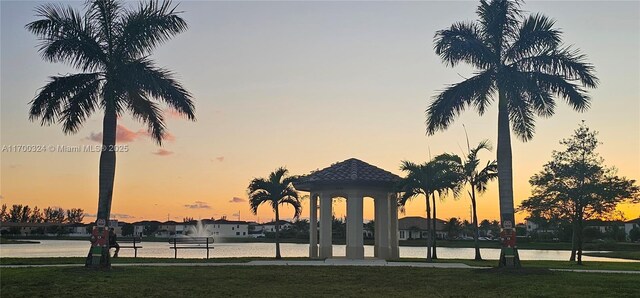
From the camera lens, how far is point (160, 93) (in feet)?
80.5

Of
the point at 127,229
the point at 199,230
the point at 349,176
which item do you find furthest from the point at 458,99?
the point at 127,229

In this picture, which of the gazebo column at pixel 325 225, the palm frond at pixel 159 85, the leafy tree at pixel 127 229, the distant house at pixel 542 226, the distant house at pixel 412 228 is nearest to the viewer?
the palm frond at pixel 159 85

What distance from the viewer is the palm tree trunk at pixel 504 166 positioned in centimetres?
2452

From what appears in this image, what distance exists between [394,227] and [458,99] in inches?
512

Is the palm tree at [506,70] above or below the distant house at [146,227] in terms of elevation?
above

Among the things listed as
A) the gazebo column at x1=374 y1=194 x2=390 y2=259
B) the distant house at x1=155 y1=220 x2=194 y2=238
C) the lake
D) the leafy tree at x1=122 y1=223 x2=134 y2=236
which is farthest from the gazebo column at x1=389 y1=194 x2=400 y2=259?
the distant house at x1=155 y1=220 x2=194 y2=238

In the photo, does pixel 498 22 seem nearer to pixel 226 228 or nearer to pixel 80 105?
pixel 80 105

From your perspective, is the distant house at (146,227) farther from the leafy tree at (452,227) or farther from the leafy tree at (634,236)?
the leafy tree at (634,236)

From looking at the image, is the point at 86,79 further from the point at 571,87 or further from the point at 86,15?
the point at 571,87

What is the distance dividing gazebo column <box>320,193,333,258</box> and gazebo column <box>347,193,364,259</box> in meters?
1.25

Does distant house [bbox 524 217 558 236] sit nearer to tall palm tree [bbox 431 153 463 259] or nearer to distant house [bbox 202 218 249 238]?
tall palm tree [bbox 431 153 463 259]

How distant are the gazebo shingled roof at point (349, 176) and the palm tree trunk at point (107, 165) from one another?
12.4 metres

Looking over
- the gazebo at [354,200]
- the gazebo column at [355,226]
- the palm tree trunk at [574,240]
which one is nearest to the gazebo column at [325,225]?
the gazebo at [354,200]

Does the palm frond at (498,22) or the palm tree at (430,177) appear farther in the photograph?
the palm tree at (430,177)
